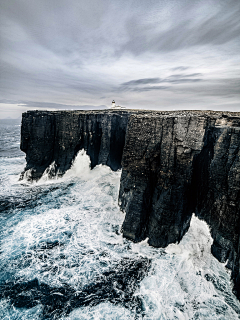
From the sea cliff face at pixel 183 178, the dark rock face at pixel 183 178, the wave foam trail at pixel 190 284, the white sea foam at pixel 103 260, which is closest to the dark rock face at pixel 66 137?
the white sea foam at pixel 103 260

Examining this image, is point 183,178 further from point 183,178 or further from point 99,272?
point 99,272

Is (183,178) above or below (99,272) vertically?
above

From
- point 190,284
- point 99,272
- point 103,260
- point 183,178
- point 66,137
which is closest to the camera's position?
point 190,284

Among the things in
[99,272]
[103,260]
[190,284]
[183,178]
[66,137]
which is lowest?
[99,272]

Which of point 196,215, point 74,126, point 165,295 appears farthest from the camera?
point 74,126

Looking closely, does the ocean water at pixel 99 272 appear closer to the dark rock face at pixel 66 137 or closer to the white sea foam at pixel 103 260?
the white sea foam at pixel 103 260

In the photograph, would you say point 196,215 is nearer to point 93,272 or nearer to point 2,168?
point 93,272

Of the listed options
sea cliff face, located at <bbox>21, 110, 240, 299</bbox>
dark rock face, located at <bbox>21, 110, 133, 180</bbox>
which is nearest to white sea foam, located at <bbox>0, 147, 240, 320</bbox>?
sea cliff face, located at <bbox>21, 110, 240, 299</bbox>

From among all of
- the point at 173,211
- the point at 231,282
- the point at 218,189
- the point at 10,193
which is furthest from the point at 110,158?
the point at 231,282

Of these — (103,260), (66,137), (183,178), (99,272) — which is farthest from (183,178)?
(66,137)
